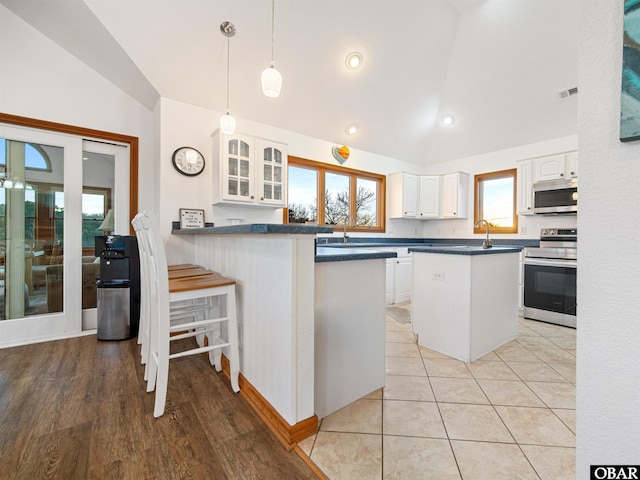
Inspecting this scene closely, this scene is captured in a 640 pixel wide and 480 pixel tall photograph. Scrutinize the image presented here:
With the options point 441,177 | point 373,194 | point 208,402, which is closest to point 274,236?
point 208,402

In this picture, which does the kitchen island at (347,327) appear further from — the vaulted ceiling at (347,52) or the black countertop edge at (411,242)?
the vaulted ceiling at (347,52)

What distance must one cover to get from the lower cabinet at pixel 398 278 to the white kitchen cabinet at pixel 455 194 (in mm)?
1134

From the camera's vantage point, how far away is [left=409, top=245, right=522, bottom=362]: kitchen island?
227 cm

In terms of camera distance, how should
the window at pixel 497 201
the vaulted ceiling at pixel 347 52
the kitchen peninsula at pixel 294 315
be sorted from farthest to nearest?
the window at pixel 497 201, the vaulted ceiling at pixel 347 52, the kitchen peninsula at pixel 294 315

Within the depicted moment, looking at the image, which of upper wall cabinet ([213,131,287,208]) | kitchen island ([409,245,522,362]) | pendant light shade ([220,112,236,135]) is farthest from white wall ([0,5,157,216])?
kitchen island ([409,245,522,362])

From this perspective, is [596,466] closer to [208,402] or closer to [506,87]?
[208,402]

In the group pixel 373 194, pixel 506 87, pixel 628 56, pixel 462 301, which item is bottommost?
pixel 462 301

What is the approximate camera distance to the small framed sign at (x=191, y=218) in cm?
303

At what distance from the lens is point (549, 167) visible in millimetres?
3625

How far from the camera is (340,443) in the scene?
1.35m

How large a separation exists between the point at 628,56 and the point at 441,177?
4.64 metres

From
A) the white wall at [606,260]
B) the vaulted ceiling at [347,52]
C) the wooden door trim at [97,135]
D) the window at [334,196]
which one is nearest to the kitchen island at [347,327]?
the white wall at [606,260]

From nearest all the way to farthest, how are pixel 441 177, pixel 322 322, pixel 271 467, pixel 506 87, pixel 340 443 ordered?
1. pixel 271 467
2. pixel 340 443
3. pixel 322 322
4. pixel 506 87
5. pixel 441 177

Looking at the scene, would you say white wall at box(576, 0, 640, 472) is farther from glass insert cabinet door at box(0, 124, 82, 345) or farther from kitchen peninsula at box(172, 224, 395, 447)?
glass insert cabinet door at box(0, 124, 82, 345)
